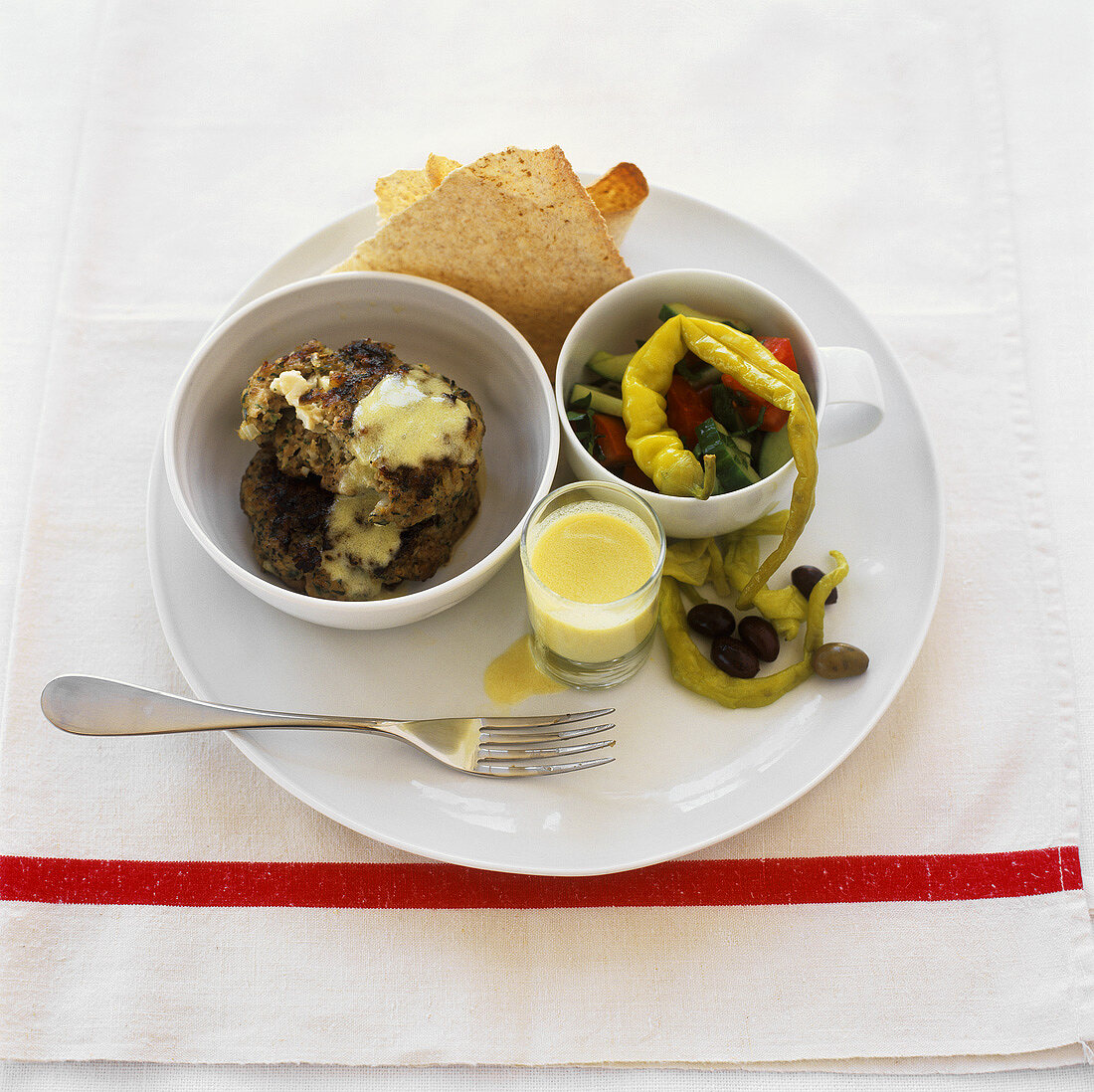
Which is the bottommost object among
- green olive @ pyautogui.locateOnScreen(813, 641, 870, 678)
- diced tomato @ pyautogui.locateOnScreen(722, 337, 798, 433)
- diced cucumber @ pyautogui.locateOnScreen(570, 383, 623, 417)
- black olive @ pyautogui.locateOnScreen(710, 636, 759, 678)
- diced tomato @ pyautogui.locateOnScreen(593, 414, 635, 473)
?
black olive @ pyautogui.locateOnScreen(710, 636, 759, 678)

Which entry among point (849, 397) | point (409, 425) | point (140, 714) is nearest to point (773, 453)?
point (849, 397)

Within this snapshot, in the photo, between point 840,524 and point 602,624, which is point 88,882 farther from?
point 840,524

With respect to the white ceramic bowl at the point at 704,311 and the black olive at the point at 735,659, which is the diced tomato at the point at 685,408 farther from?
the black olive at the point at 735,659

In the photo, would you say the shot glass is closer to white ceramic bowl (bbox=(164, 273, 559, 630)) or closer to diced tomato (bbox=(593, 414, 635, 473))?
white ceramic bowl (bbox=(164, 273, 559, 630))

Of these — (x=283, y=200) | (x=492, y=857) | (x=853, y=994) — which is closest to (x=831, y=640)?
(x=853, y=994)

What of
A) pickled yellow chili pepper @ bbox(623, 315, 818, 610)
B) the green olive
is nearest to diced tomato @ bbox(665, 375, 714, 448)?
pickled yellow chili pepper @ bbox(623, 315, 818, 610)

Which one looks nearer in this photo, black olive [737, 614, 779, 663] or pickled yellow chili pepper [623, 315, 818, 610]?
pickled yellow chili pepper [623, 315, 818, 610]
